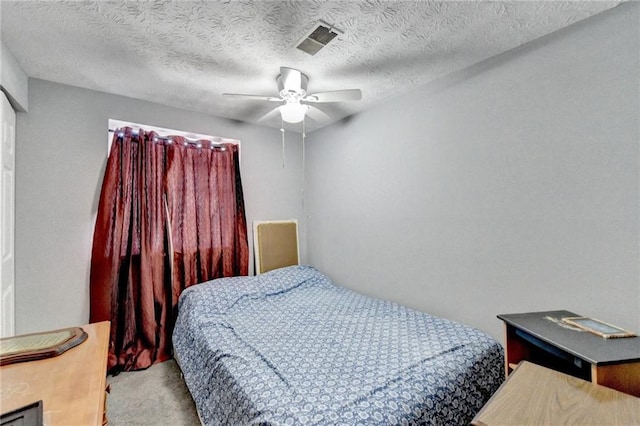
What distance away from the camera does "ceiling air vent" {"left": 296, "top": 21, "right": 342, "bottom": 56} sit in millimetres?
1562

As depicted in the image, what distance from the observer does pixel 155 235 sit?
2.53 m

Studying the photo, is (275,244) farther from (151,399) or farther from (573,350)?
(573,350)

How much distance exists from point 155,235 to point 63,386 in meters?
1.72

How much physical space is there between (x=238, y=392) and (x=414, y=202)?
1.88 meters

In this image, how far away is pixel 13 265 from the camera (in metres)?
1.97

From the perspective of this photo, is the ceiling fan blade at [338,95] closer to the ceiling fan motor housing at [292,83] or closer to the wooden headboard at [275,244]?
the ceiling fan motor housing at [292,83]

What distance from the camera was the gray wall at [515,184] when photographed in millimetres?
1438

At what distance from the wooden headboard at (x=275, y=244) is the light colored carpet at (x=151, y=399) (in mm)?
1257

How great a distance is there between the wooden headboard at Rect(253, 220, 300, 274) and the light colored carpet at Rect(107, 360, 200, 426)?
1257 millimetres

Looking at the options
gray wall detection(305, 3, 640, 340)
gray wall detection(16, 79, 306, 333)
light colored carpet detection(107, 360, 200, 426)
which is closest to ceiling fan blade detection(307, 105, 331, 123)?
gray wall detection(305, 3, 640, 340)

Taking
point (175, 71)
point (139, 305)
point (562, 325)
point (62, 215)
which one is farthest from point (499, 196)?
point (62, 215)

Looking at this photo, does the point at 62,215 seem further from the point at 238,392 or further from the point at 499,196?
the point at 499,196

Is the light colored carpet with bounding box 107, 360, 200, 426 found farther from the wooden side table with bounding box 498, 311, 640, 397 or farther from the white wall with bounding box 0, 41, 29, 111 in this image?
the white wall with bounding box 0, 41, 29, 111

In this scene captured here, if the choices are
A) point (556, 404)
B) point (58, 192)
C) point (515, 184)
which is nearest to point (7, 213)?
point (58, 192)
